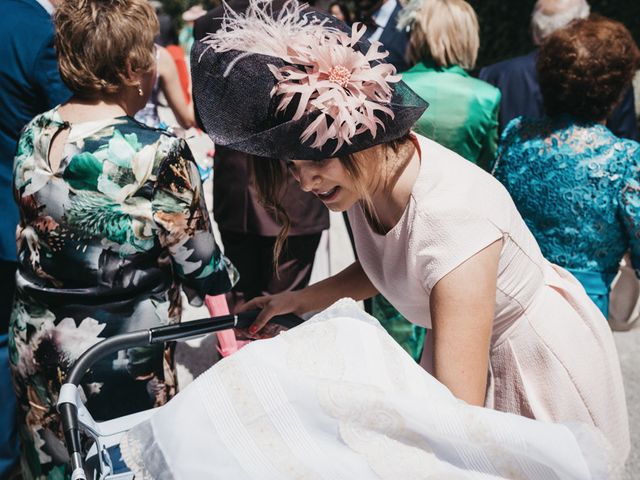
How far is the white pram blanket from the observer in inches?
44.6

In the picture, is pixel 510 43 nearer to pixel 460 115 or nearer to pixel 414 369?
pixel 460 115

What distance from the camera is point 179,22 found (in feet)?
67.4

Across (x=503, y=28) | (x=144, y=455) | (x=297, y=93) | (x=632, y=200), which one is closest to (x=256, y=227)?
(x=632, y=200)

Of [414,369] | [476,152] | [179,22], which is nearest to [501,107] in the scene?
[476,152]

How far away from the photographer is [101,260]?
1896mm

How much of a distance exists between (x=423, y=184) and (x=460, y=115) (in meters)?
1.66

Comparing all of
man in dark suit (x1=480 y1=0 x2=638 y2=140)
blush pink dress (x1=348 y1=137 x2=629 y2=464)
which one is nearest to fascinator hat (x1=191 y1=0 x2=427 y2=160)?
blush pink dress (x1=348 y1=137 x2=629 y2=464)

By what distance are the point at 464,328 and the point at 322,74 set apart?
582mm

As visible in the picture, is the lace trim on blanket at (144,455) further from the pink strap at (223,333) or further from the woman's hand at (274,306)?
the pink strap at (223,333)

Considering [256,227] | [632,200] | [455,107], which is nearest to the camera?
[632,200]

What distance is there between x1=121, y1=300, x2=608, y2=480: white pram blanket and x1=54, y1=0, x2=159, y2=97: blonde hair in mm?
1087

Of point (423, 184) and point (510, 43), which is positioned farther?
point (510, 43)

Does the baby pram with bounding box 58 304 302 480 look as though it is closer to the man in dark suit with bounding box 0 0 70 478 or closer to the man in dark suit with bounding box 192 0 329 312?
the man in dark suit with bounding box 0 0 70 478

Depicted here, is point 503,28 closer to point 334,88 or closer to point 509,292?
point 509,292
